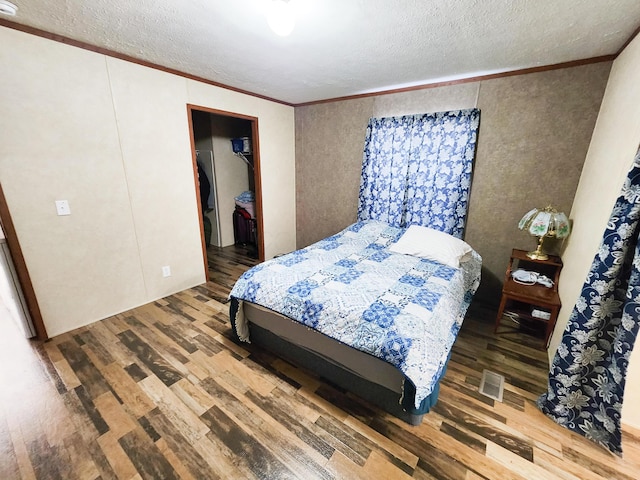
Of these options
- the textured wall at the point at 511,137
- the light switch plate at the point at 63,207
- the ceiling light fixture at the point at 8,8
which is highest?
the ceiling light fixture at the point at 8,8

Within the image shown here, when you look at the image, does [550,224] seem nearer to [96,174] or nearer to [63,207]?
[96,174]

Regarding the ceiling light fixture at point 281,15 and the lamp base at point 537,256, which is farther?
the lamp base at point 537,256

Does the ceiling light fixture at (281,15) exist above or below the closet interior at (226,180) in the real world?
above

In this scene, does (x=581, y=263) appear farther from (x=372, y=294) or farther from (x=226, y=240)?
(x=226, y=240)

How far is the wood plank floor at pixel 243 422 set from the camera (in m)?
1.24

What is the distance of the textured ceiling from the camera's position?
1.45m

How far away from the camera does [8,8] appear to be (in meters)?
1.50

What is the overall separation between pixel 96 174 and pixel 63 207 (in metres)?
0.36

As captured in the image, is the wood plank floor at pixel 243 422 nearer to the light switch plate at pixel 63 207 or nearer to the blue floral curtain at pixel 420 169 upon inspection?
the light switch plate at pixel 63 207

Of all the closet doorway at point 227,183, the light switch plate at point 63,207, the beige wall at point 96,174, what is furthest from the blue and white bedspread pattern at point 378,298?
the closet doorway at point 227,183

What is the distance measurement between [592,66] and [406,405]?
117 inches

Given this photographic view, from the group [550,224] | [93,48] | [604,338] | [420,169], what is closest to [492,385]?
[604,338]

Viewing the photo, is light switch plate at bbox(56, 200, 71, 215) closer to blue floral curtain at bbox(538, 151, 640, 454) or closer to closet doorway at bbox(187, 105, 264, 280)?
closet doorway at bbox(187, 105, 264, 280)

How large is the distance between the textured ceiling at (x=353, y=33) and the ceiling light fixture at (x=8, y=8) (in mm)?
34
